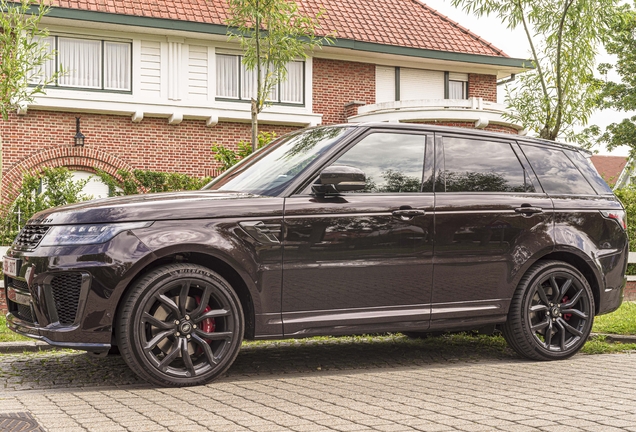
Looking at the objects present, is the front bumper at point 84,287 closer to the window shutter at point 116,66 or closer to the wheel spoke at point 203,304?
the wheel spoke at point 203,304

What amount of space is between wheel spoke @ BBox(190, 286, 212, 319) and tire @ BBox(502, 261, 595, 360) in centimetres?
268

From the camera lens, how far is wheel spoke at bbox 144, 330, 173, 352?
549cm

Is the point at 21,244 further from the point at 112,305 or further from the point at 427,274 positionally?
the point at 427,274

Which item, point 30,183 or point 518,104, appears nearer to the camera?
point 30,183

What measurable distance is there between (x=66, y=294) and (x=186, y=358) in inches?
35.3

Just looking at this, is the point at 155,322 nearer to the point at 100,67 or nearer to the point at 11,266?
the point at 11,266

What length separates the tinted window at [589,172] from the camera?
24.9 ft

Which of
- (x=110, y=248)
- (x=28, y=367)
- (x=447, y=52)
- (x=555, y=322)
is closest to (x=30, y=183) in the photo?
(x=28, y=367)

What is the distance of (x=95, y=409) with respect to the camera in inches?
195

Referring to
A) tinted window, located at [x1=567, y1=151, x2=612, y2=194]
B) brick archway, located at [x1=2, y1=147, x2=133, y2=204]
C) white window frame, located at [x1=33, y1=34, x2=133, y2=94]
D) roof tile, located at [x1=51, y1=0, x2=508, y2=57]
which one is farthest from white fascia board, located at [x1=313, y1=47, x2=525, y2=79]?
tinted window, located at [x1=567, y1=151, x2=612, y2=194]

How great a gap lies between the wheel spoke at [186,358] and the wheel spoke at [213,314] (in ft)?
0.58

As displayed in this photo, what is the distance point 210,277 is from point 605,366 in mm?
3398

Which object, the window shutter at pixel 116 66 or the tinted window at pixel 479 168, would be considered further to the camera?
the window shutter at pixel 116 66

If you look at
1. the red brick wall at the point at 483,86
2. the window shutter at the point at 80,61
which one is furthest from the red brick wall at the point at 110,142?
the red brick wall at the point at 483,86
